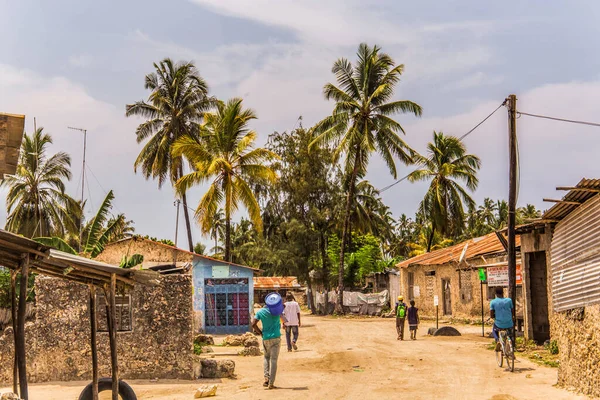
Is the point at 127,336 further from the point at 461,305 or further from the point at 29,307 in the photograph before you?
the point at 461,305

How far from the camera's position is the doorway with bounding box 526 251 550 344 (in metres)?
19.1

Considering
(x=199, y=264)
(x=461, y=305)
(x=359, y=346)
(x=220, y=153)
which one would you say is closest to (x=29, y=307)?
(x=199, y=264)

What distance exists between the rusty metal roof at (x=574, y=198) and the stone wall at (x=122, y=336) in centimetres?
748

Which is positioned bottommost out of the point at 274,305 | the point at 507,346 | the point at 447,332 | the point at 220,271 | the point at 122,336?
the point at 447,332

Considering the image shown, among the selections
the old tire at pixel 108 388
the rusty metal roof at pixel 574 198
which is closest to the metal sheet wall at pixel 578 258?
the rusty metal roof at pixel 574 198

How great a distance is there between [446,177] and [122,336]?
32629 mm

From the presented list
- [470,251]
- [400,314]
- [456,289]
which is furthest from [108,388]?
[456,289]

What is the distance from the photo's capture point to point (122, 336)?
46.5 ft

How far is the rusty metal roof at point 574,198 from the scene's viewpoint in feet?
35.5

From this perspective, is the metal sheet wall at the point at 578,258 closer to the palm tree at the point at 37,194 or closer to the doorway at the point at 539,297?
the doorway at the point at 539,297

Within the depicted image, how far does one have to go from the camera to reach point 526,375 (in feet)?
44.7

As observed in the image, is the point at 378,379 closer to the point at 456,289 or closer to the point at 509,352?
the point at 509,352

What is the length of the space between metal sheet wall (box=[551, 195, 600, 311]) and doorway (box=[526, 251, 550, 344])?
5894mm

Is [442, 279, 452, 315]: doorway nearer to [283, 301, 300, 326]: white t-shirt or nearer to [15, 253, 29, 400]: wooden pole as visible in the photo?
[283, 301, 300, 326]: white t-shirt
